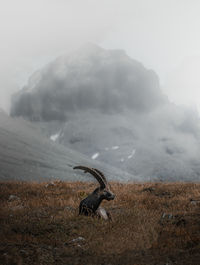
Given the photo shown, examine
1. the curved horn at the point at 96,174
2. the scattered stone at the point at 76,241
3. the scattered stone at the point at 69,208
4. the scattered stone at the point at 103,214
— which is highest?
the curved horn at the point at 96,174

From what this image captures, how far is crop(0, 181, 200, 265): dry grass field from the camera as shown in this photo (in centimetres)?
770

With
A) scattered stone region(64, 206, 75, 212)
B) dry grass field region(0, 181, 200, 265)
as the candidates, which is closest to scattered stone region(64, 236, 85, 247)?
dry grass field region(0, 181, 200, 265)

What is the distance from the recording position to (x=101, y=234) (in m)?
9.89

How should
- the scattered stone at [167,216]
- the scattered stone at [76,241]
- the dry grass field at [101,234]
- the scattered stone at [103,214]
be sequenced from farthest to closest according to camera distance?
the scattered stone at [103,214] → the scattered stone at [167,216] → the scattered stone at [76,241] → the dry grass field at [101,234]

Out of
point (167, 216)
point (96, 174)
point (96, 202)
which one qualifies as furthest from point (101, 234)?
point (167, 216)

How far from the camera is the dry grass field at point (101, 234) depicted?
25.3ft

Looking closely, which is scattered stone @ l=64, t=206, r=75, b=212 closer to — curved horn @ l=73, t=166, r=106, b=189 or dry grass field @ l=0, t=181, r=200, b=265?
dry grass field @ l=0, t=181, r=200, b=265

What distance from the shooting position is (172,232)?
9.55 m

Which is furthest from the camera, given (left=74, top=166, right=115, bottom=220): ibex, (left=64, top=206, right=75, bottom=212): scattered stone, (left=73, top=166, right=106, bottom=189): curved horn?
(left=64, top=206, right=75, bottom=212): scattered stone

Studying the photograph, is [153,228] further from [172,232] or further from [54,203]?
[54,203]

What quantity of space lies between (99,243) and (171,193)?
952 centimetres

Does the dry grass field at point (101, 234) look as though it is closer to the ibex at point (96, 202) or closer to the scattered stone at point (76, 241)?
the scattered stone at point (76, 241)

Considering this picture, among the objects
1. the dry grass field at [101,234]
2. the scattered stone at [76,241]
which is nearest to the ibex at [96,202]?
the dry grass field at [101,234]

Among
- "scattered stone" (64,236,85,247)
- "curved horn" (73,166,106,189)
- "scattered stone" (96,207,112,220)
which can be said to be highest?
"curved horn" (73,166,106,189)
